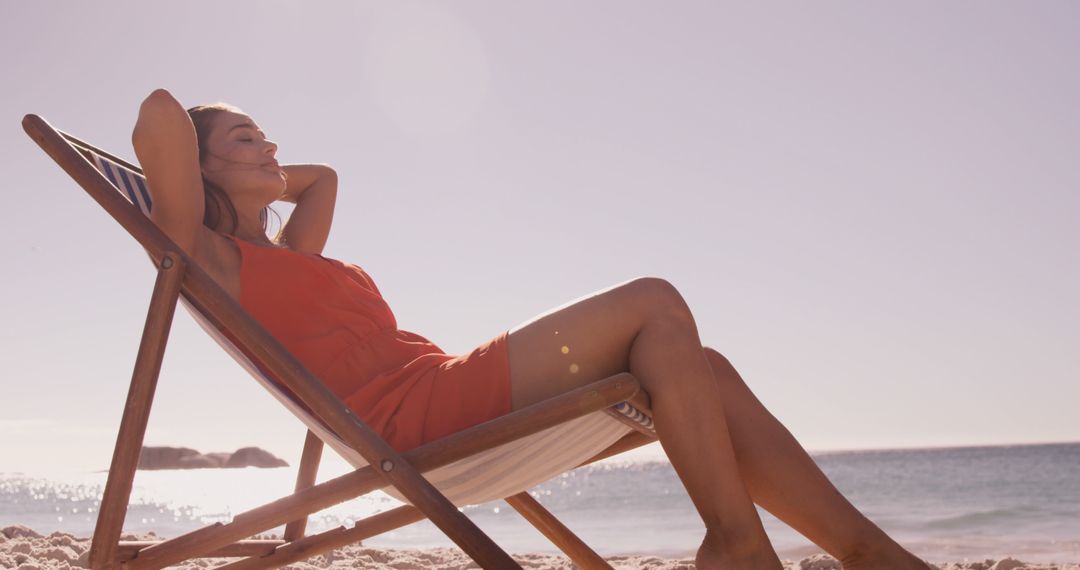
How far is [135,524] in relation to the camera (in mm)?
12719

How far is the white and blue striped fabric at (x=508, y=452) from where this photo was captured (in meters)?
1.83

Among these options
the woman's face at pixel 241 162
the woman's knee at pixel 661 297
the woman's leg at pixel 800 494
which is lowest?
the woman's leg at pixel 800 494

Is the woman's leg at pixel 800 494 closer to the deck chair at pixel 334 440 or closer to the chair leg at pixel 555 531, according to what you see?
the deck chair at pixel 334 440

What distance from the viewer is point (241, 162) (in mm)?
2436

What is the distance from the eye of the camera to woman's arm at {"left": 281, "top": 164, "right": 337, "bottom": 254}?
291cm

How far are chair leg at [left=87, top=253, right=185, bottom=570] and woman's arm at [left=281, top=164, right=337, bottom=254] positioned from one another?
1118 millimetres

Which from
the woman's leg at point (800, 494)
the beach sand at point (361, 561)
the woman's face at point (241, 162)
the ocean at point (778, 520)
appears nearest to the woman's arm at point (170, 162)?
the woman's face at point (241, 162)

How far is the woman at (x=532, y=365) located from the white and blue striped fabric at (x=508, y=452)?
0.30ft

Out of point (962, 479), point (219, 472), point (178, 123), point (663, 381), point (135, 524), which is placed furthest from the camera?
point (219, 472)

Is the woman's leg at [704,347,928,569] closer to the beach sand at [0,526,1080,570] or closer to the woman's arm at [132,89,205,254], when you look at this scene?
the woman's arm at [132,89,205,254]

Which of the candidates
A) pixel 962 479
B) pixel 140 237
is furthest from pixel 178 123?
pixel 962 479

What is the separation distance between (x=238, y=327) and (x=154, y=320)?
178mm

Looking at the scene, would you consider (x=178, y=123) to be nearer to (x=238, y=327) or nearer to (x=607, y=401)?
(x=238, y=327)

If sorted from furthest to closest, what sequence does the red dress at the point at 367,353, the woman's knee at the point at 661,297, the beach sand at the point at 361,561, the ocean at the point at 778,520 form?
the ocean at the point at 778,520 < the beach sand at the point at 361,561 < the red dress at the point at 367,353 < the woman's knee at the point at 661,297
